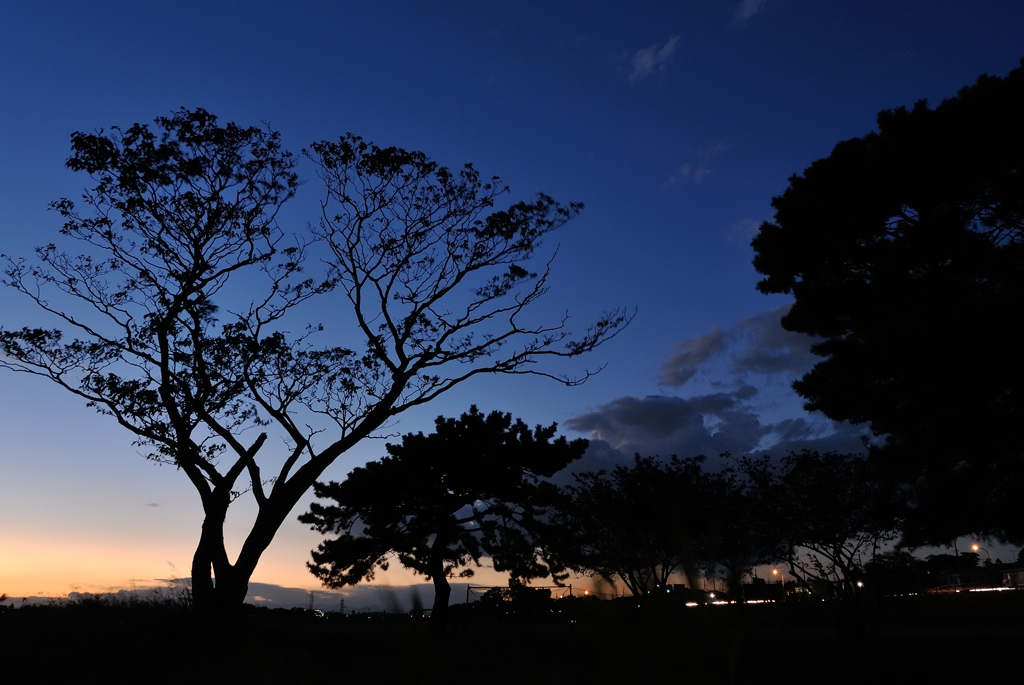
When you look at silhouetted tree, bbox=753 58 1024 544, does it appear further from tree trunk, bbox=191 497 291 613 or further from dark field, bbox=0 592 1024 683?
tree trunk, bbox=191 497 291 613

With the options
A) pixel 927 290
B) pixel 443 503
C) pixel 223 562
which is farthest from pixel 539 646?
pixel 443 503

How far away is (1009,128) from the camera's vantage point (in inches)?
611

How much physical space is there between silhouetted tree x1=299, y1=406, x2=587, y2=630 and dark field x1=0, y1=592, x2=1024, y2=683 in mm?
3327

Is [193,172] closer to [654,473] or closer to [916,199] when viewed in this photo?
[916,199]

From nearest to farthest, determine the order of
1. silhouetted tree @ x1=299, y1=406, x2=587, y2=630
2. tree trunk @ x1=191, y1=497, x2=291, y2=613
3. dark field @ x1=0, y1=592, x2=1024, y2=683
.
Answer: dark field @ x1=0, y1=592, x2=1024, y2=683 < tree trunk @ x1=191, y1=497, x2=291, y2=613 < silhouetted tree @ x1=299, y1=406, x2=587, y2=630

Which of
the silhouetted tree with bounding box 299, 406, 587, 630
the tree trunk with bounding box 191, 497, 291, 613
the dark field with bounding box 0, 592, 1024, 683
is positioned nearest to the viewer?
the dark field with bounding box 0, 592, 1024, 683

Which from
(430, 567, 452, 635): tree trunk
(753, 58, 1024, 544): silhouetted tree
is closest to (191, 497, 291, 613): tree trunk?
(753, 58, 1024, 544): silhouetted tree

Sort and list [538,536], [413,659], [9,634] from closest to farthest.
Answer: [413,659] < [9,634] < [538,536]

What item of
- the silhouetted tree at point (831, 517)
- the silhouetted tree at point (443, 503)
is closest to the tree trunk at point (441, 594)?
the silhouetted tree at point (443, 503)

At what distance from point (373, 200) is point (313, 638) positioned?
10.4 m

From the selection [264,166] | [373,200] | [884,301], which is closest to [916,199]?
[884,301]

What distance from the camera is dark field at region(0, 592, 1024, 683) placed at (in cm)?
178

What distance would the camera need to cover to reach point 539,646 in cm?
242

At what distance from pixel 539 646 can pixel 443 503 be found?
1048 inches
